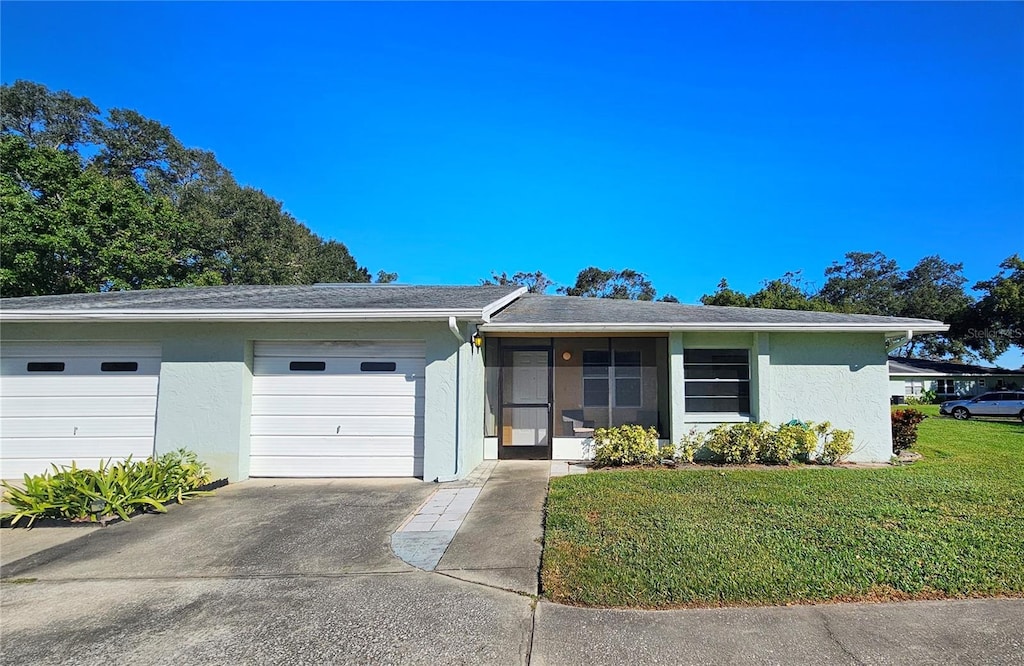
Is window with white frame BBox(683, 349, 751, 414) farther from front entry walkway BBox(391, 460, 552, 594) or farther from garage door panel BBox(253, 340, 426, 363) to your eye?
garage door panel BBox(253, 340, 426, 363)

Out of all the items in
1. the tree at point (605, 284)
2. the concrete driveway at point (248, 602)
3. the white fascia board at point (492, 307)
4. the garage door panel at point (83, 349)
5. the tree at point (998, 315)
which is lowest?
the concrete driveway at point (248, 602)

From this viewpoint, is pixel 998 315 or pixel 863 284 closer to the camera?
pixel 998 315

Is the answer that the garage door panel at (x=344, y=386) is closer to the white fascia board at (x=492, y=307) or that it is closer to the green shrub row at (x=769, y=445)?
the white fascia board at (x=492, y=307)

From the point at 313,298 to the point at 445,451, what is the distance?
3814 millimetres

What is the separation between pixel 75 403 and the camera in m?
7.82

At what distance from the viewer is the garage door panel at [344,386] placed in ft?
25.8

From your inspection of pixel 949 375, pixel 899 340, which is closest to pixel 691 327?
pixel 899 340

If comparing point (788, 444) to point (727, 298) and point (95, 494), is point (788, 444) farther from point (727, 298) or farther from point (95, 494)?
point (727, 298)

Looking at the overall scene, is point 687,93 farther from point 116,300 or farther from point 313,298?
point 116,300

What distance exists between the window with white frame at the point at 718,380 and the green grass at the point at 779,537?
1842 millimetres

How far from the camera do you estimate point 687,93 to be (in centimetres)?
1232

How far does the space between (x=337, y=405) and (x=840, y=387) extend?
28.6ft

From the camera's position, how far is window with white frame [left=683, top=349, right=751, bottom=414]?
9.23 meters

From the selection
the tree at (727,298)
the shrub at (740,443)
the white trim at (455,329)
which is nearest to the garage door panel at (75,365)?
the white trim at (455,329)
